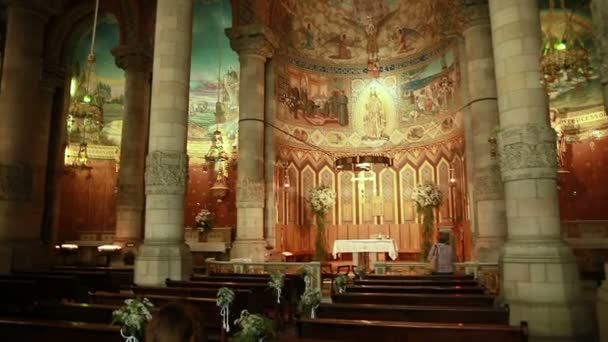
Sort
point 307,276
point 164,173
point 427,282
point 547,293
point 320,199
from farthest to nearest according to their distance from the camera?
1. point 320,199
2. point 164,173
3. point 307,276
4. point 427,282
5. point 547,293

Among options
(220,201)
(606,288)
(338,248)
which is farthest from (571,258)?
(220,201)

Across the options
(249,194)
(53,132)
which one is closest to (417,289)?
(249,194)

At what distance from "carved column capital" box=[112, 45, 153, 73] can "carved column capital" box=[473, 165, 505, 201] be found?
1306 centimetres

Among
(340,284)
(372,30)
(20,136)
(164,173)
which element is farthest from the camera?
(372,30)

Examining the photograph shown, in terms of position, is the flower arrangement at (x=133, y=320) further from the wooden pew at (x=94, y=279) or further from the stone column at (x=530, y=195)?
the wooden pew at (x=94, y=279)

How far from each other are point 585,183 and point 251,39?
1366 cm

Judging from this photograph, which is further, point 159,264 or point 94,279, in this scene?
point 94,279

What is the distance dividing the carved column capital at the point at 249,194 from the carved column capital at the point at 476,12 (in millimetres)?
8854

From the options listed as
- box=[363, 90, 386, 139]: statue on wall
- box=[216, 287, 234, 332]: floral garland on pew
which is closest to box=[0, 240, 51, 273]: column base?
box=[216, 287, 234, 332]: floral garland on pew

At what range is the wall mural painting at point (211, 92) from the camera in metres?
22.7

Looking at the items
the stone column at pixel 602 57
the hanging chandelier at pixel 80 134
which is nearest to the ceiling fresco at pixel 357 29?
the hanging chandelier at pixel 80 134

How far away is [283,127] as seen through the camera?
19188 mm

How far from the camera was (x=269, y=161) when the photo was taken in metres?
17.7

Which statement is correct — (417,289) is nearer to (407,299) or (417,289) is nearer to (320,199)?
(407,299)
